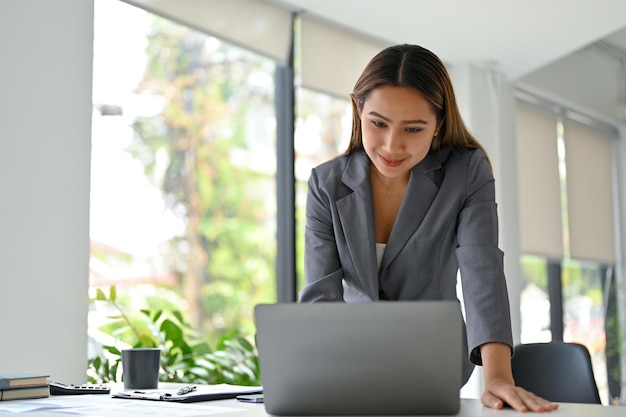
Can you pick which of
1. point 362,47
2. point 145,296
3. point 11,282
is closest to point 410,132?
point 11,282

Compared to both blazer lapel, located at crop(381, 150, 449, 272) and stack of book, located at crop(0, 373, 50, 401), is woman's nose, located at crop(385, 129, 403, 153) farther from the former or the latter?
stack of book, located at crop(0, 373, 50, 401)

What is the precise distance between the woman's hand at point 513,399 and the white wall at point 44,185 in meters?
1.81

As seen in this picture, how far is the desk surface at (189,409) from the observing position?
4.02 feet

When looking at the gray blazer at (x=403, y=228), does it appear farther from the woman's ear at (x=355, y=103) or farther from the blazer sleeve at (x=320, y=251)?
the woman's ear at (x=355, y=103)

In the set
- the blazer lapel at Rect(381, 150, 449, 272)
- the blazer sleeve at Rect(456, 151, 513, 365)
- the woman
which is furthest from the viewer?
the blazer lapel at Rect(381, 150, 449, 272)

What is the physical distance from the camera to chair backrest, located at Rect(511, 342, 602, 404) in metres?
2.26

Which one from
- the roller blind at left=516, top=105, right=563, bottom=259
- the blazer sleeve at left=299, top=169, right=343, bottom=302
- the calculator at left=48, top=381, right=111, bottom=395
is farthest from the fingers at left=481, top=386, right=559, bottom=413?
the roller blind at left=516, top=105, right=563, bottom=259

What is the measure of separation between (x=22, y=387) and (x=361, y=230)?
79cm

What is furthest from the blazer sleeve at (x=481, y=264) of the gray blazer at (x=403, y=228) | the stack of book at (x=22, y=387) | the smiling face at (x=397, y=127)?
the stack of book at (x=22, y=387)

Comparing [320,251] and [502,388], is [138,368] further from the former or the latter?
[502,388]

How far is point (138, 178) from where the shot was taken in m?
8.43

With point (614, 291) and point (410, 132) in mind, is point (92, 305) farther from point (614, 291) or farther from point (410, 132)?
point (614, 291)

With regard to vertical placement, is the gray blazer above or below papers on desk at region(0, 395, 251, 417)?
above

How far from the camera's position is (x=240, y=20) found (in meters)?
4.06
